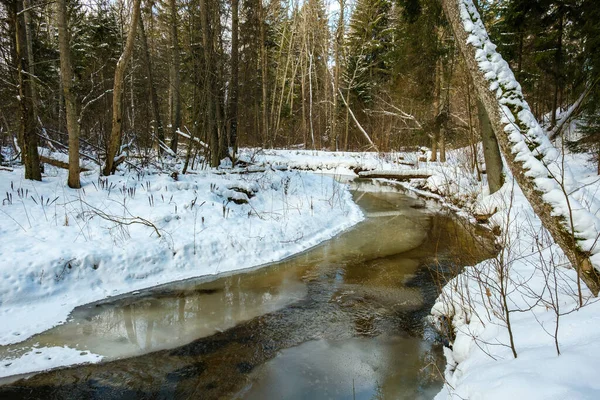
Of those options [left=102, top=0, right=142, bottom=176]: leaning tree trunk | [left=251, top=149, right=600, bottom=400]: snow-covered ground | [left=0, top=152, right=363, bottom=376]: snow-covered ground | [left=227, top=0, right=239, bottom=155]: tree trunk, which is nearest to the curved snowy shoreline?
[left=0, top=152, right=363, bottom=376]: snow-covered ground

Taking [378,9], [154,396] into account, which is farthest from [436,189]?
[378,9]

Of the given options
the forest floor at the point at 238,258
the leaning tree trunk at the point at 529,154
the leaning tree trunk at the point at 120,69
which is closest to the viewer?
the forest floor at the point at 238,258

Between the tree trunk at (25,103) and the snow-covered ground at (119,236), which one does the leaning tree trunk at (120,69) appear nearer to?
the snow-covered ground at (119,236)

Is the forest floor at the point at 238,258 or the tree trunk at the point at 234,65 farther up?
the tree trunk at the point at 234,65

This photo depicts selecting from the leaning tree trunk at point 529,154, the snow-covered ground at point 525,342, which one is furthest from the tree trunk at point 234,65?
the snow-covered ground at point 525,342

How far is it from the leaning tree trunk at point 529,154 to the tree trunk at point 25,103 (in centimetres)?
766

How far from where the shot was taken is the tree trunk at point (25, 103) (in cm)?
652

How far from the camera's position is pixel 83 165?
29.2 ft

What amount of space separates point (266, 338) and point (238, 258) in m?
2.53

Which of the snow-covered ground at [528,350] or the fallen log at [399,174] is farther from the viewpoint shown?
the fallen log at [399,174]

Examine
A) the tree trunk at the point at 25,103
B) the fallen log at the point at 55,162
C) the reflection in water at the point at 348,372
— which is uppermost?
the tree trunk at the point at 25,103

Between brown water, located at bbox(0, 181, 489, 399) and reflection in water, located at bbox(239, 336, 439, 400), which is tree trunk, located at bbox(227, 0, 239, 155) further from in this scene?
reflection in water, located at bbox(239, 336, 439, 400)

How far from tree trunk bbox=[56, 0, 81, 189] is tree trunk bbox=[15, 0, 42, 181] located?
2.25ft

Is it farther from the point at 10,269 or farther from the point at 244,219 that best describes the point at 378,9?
the point at 10,269
